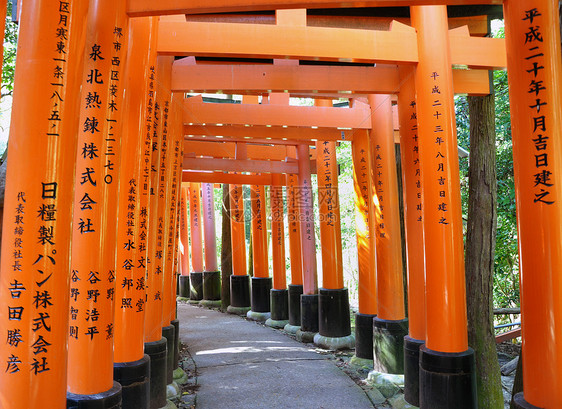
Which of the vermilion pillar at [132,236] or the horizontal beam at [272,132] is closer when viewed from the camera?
the vermilion pillar at [132,236]

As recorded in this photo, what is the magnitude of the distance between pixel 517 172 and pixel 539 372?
3.97 feet

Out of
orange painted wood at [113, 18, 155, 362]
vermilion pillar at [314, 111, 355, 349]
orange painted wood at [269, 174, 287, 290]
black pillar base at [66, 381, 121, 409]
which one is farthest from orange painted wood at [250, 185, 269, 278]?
black pillar base at [66, 381, 121, 409]

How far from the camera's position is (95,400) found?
300 centimetres

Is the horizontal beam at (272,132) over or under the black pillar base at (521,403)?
over

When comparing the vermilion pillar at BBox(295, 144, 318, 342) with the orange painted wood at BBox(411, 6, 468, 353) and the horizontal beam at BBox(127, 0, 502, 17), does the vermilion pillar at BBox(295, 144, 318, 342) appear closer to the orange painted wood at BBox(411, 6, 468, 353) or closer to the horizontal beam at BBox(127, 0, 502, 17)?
the orange painted wood at BBox(411, 6, 468, 353)

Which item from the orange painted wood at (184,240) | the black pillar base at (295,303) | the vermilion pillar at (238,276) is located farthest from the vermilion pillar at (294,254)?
the orange painted wood at (184,240)

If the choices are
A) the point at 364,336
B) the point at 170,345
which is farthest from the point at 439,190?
the point at 170,345

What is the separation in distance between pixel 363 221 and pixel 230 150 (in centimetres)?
431

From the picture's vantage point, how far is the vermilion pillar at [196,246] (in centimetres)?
1531

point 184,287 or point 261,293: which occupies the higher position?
point 261,293

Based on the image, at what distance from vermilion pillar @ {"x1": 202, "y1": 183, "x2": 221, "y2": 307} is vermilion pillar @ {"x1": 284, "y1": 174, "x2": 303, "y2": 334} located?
14.9 ft

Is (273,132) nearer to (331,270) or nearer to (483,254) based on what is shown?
(331,270)

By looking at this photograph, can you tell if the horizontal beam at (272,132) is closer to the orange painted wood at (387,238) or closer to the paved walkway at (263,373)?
the orange painted wood at (387,238)

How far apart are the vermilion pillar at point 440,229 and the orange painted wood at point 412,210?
24.4 inches
